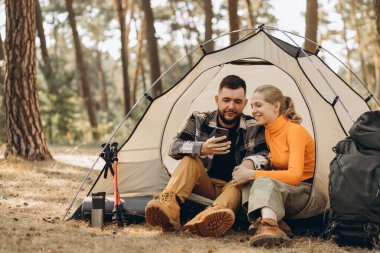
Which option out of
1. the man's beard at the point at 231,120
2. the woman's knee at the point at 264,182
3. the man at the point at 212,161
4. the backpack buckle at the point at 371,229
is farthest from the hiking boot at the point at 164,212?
the backpack buckle at the point at 371,229

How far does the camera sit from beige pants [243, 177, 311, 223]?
3.72 m

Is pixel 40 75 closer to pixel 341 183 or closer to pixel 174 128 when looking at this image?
pixel 174 128

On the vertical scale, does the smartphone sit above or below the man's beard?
below

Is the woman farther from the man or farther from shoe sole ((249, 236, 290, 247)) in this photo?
the man

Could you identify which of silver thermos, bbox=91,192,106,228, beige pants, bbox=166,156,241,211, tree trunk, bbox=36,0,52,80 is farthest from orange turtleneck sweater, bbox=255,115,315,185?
tree trunk, bbox=36,0,52,80

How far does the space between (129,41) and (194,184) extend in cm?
1841

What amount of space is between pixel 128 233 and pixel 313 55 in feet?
7.50

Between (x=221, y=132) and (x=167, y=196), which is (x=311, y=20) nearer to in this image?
(x=221, y=132)

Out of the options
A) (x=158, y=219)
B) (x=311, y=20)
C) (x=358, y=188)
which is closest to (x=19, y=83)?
(x=158, y=219)

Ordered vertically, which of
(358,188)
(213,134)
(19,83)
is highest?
(19,83)

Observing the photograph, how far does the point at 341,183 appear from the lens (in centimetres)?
361

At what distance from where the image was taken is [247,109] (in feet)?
20.2

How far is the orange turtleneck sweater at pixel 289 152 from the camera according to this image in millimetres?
3973

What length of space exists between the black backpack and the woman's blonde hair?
2.13 ft
